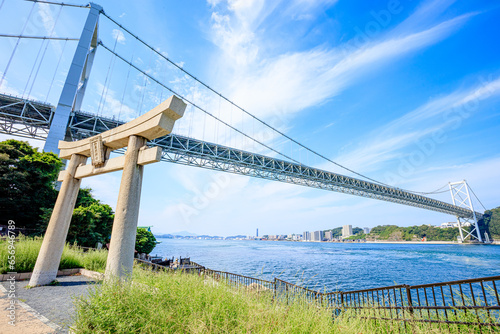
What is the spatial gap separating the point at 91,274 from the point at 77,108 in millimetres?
19708

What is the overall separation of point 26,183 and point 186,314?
16610 millimetres

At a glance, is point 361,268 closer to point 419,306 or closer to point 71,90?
point 419,306

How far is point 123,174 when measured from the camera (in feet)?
17.1

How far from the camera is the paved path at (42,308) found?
3.48 m

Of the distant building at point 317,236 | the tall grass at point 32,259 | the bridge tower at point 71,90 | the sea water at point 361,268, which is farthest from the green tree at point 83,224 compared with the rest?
the distant building at point 317,236

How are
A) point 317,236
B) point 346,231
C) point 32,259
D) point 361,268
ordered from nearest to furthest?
point 32,259 → point 361,268 → point 346,231 → point 317,236

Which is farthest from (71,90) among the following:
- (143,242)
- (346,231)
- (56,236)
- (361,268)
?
(346,231)

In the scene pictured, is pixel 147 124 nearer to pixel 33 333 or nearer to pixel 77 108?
pixel 33 333

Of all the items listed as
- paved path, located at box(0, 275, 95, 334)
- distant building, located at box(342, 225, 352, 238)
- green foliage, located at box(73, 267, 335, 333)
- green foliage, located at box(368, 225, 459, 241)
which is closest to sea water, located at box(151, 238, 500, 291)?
green foliage, located at box(73, 267, 335, 333)

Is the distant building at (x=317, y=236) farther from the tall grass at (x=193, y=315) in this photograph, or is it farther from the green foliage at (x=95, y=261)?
the tall grass at (x=193, y=315)

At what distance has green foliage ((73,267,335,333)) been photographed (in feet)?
8.39

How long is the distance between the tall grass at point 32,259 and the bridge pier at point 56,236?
3.99 feet

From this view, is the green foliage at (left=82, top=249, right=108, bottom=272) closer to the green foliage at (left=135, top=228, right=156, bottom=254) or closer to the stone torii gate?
the stone torii gate

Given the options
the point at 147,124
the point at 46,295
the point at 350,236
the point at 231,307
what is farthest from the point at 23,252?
the point at 350,236
